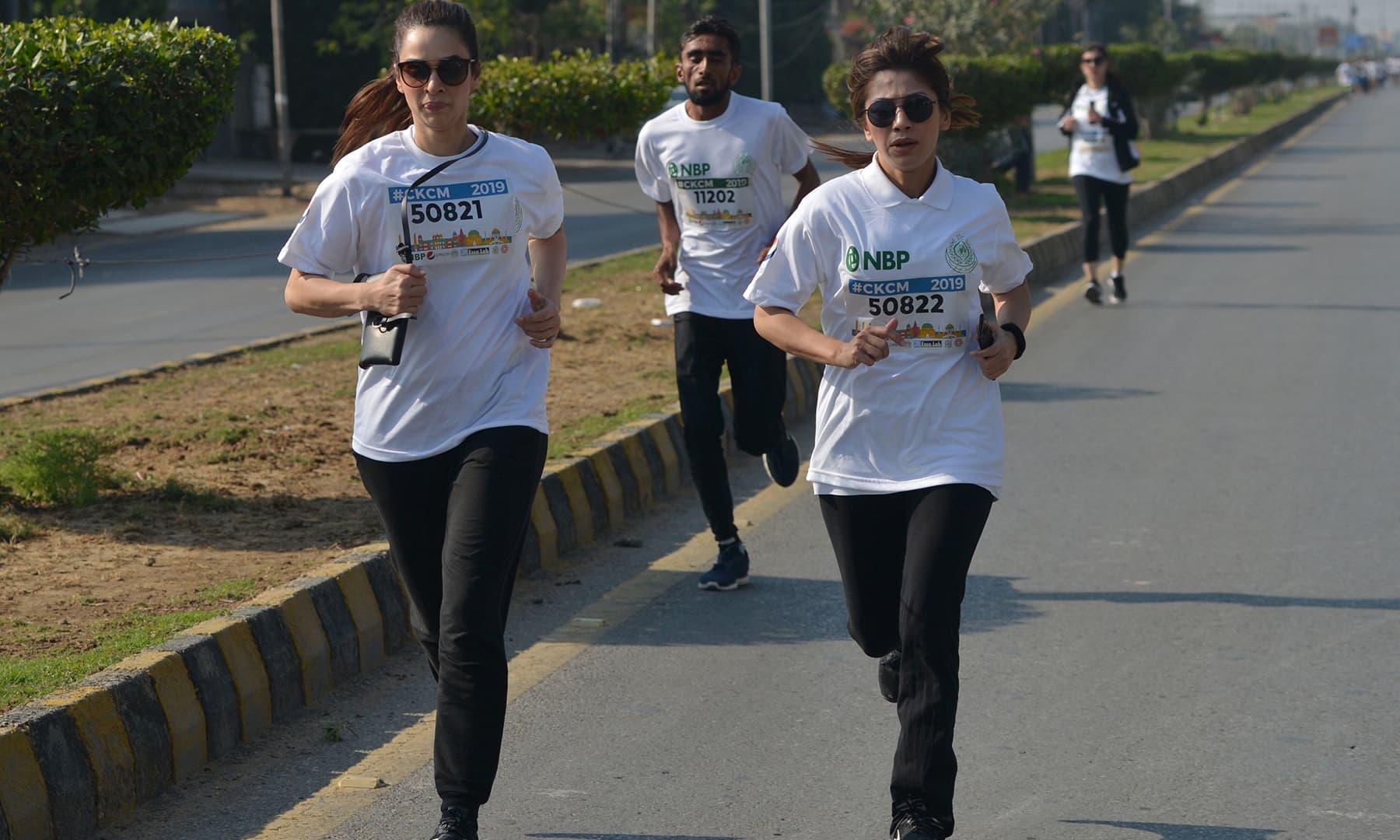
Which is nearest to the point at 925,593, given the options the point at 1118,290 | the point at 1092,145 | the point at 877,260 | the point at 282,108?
the point at 877,260

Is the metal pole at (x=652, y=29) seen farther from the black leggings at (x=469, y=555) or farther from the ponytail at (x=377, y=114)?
the black leggings at (x=469, y=555)

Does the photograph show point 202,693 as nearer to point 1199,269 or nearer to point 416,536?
point 416,536

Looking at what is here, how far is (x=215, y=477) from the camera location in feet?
24.2

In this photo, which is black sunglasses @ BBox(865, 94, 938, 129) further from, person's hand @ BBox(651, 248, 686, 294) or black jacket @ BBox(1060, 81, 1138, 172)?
black jacket @ BBox(1060, 81, 1138, 172)

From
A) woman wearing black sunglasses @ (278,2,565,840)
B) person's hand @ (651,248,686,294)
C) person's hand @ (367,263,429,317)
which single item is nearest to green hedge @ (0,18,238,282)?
person's hand @ (651,248,686,294)

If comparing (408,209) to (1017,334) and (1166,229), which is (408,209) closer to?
(1017,334)

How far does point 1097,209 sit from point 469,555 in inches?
436

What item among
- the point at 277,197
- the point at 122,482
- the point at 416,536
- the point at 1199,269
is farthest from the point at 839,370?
the point at 277,197

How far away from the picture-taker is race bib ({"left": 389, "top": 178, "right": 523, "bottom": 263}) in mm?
4039

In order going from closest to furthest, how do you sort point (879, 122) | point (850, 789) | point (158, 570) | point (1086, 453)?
point (879, 122)
point (850, 789)
point (158, 570)
point (1086, 453)

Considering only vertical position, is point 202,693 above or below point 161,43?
below

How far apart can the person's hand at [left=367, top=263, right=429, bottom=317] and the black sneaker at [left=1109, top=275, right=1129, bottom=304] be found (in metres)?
11.0

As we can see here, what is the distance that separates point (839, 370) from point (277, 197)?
2558 cm

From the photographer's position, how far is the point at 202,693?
4.62 m
